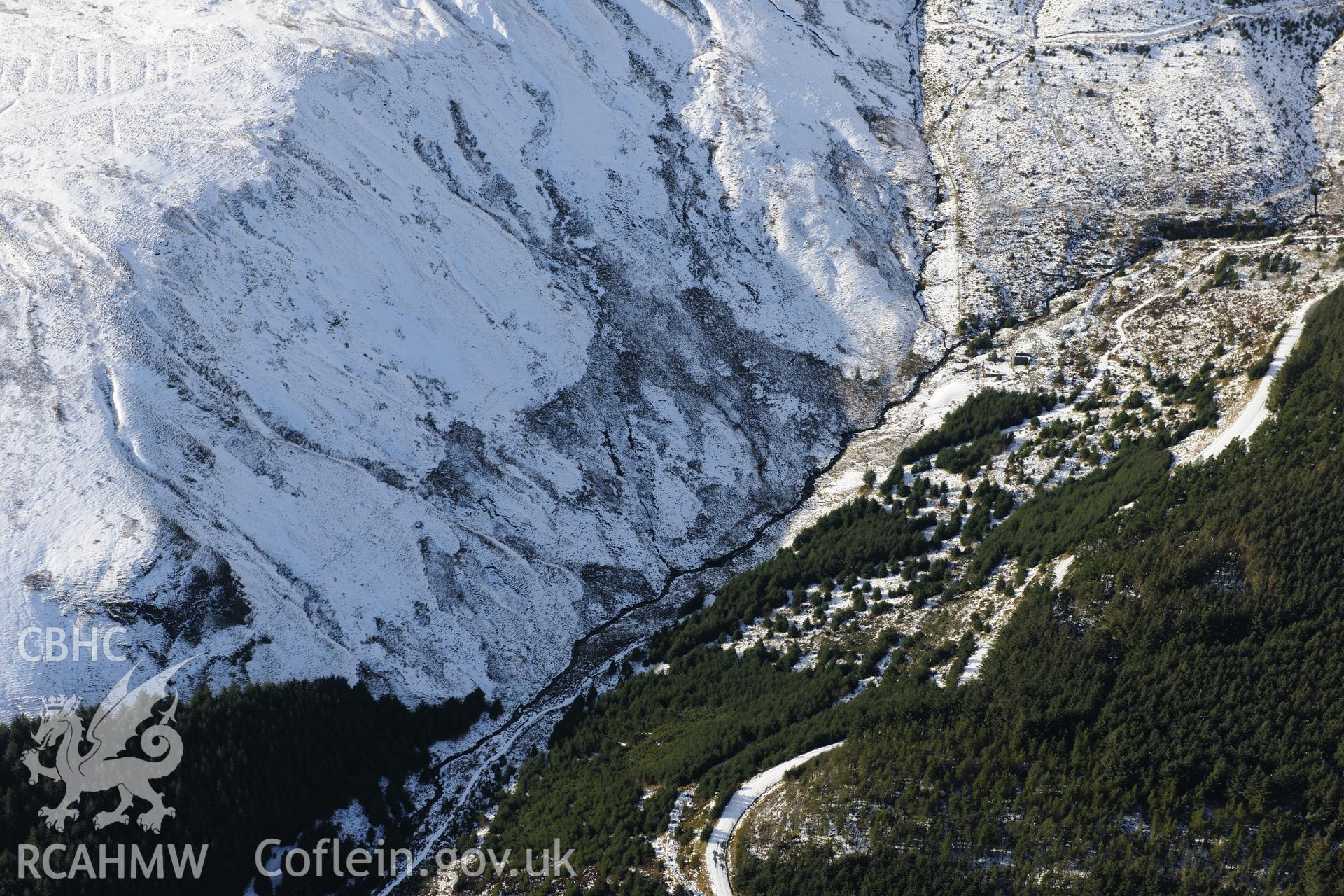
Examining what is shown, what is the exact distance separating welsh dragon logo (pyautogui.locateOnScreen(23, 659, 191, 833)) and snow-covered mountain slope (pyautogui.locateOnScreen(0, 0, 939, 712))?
1772 mm

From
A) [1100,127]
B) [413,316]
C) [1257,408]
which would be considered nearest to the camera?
[1257,408]

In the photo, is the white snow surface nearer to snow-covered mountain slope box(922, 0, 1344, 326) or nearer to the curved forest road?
snow-covered mountain slope box(922, 0, 1344, 326)

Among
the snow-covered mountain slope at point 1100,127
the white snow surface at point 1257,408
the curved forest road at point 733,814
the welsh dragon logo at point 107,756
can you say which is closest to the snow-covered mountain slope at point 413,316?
the welsh dragon logo at point 107,756

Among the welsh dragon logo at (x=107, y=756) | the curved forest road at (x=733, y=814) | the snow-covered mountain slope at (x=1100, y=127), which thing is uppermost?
the snow-covered mountain slope at (x=1100, y=127)

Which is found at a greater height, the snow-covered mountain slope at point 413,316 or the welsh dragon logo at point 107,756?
the snow-covered mountain slope at point 413,316

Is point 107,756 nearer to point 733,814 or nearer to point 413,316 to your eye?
point 733,814

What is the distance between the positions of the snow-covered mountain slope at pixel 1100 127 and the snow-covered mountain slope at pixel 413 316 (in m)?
3.92

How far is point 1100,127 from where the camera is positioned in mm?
58125

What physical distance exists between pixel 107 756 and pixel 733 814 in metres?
19.0

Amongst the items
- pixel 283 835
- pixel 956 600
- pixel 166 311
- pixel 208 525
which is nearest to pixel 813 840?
pixel 956 600

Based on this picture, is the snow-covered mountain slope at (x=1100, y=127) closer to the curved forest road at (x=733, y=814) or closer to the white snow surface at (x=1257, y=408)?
the white snow surface at (x=1257, y=408)

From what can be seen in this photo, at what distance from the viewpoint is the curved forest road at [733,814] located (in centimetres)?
2867

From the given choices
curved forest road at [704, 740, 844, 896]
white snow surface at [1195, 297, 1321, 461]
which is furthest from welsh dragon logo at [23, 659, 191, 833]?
white snow surface at [1195, 297, 1321, 461]

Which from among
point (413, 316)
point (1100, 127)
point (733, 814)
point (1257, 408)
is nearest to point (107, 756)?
point (733, 814)
